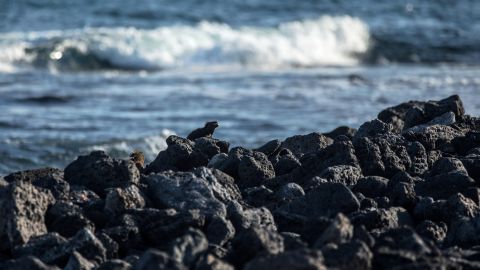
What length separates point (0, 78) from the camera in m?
17.3

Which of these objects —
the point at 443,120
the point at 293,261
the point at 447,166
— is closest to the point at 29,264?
the point at 293,261

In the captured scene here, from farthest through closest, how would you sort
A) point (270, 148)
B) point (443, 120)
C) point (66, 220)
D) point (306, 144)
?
1. point (443, 120)
2. point (306, 144)
3. point (270, 148)
4. point (66, 220)

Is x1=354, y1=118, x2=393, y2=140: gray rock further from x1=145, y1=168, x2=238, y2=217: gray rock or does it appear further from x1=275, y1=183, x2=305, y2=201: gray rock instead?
x1=145, y1=168, x2=238, y2=217: gray rock

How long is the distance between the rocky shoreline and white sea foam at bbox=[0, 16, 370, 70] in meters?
14.2

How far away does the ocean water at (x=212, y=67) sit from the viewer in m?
12.3

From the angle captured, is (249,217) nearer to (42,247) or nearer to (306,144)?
(42,247)

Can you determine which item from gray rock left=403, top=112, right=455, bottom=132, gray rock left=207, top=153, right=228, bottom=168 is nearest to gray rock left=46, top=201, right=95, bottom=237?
gray rock left=207, top=153, right=228, bottom=168

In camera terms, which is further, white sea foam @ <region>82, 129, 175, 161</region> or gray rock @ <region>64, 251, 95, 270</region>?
white sea foam @ <region>82, 129, 175, 161</region>

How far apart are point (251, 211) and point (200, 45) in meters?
17.5

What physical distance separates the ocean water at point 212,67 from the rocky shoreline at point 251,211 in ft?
13.7

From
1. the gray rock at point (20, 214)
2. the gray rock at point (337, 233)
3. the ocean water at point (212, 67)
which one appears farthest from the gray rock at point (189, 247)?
the ocean water at point (212, 67)

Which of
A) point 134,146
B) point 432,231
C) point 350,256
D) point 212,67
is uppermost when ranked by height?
point 350,256

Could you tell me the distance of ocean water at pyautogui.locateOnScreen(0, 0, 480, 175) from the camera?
12328mm

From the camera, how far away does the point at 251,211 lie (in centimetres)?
502
